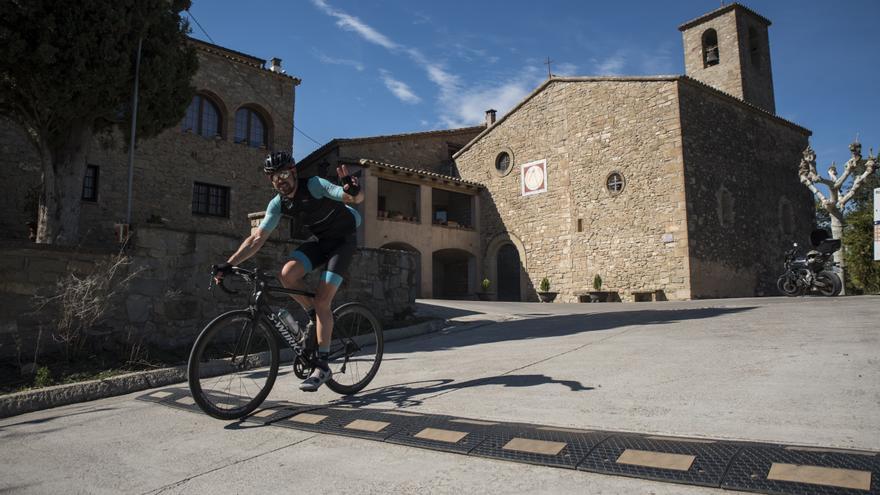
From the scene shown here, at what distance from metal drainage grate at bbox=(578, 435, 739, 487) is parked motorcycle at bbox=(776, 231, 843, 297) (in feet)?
42.8

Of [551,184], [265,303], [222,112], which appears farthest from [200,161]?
[265,303]

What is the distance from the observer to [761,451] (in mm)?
2082

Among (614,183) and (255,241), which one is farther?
(614,183)

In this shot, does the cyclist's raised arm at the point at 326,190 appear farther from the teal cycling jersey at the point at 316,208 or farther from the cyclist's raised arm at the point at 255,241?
the cyclist's raised arm at the point at 255,241

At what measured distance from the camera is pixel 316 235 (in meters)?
3.80

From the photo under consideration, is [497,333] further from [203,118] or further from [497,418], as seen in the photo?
[203,118]

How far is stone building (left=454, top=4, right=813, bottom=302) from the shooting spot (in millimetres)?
17828

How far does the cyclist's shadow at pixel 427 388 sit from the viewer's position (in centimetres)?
348

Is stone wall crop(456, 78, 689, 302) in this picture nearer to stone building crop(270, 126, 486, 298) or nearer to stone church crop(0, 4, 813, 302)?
stone church crop(0, 4, 813, 302)

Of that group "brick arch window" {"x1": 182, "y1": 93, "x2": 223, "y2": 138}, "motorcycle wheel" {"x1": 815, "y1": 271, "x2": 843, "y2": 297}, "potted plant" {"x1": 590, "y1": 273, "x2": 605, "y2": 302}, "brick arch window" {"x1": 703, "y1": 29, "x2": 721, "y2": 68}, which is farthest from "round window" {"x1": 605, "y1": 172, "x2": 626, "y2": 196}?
"brick arch window" {"x1": 182, "y1": 93, "x2": 223, "y2": 138}

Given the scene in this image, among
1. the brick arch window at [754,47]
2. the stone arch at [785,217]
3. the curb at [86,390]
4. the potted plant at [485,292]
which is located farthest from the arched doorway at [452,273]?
the curb at [86,390]

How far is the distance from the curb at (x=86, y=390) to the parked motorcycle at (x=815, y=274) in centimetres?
1381

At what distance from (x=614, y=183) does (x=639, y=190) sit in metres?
1.03

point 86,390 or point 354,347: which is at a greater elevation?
→ point 354,347
